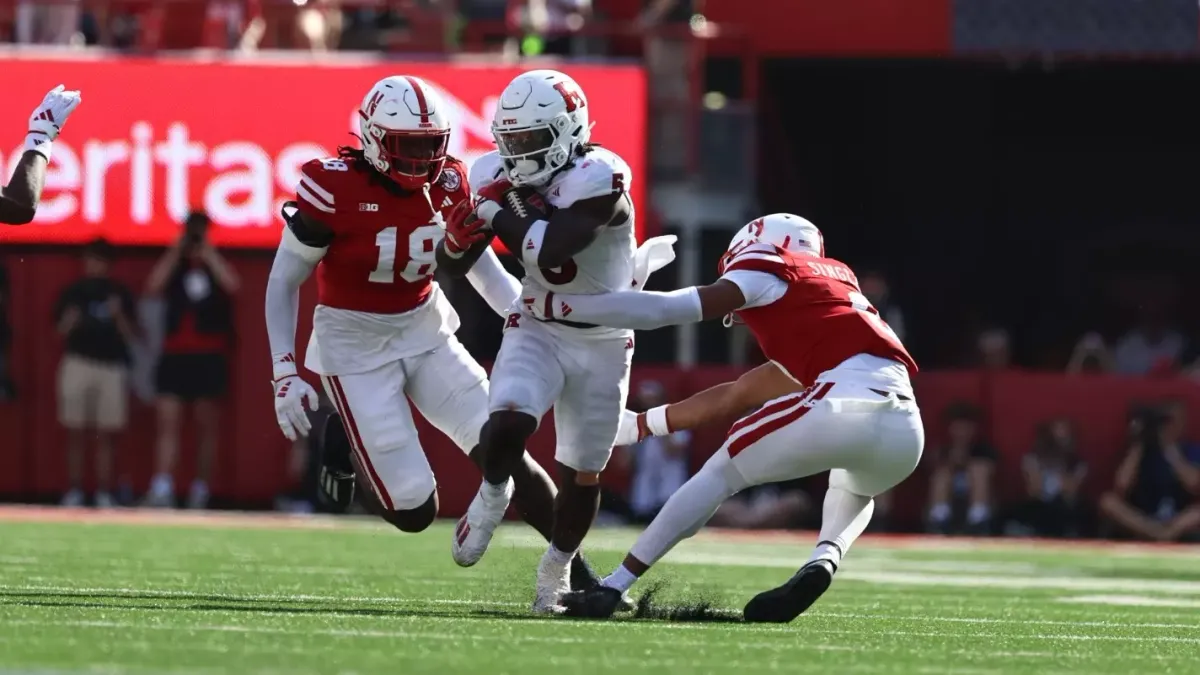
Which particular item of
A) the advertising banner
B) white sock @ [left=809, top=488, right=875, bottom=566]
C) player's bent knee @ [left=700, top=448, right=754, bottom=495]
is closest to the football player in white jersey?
player's bent knee @ [left=700, top=448, right=754, bottom=495]

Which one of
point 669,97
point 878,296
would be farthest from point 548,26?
point 878,296

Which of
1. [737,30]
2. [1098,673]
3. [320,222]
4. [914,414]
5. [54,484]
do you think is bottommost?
[54,484]

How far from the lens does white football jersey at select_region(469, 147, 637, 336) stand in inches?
249

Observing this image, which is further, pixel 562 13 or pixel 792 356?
pixel 562 13

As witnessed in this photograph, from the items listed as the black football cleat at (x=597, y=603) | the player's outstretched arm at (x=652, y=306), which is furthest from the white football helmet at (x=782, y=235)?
the black football cleat at (x=597, y=603)

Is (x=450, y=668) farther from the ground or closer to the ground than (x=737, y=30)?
closer to the ground

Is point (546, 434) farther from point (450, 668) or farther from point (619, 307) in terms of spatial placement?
point (450, 668)

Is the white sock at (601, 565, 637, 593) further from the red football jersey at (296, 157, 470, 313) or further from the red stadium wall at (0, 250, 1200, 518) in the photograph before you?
the red stadium wall at (0, 250, 1200, 518)

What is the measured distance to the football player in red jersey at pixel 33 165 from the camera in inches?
254

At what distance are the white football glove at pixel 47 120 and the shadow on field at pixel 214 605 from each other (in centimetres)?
142

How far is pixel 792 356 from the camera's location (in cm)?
646

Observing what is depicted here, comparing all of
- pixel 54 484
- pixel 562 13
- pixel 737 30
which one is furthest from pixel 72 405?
pixel 737 30

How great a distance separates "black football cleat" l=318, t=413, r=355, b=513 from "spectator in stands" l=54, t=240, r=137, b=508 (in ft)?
19.2

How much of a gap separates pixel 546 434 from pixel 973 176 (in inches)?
239
